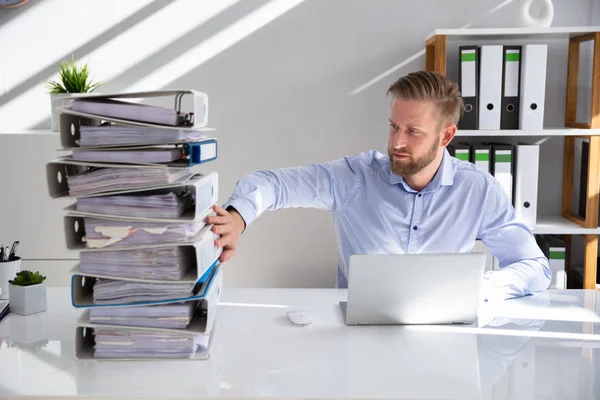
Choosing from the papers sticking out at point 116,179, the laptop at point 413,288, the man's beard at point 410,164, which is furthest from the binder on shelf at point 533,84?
the papers sticking out at point 116,179

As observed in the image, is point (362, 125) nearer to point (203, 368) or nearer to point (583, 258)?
point (583, 258)

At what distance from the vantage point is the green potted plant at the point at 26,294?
163 centimetres

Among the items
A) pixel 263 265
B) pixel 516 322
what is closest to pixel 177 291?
pixel 516 322

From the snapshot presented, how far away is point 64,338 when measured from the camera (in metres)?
1.47

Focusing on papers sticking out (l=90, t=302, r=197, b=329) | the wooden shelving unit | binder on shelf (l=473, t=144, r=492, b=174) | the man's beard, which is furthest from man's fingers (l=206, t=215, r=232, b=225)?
binder on shelf (l=473, t=144, r=492, b=174)

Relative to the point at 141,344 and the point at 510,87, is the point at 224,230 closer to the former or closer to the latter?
the point at 141,344

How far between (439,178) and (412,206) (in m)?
0.13

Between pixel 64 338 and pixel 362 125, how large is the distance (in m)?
2.22

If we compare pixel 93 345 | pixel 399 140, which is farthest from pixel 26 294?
pixel 399 140

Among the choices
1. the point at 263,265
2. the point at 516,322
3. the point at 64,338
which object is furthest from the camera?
the point at 263,265

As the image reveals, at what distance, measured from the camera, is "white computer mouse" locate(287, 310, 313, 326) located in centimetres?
155

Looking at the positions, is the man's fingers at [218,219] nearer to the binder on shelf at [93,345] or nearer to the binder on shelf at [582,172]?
the binder on shelf at [93,345]

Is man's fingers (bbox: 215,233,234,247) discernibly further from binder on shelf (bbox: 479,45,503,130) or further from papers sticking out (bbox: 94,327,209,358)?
binder on shelf (bbox: 479,45,503,130)

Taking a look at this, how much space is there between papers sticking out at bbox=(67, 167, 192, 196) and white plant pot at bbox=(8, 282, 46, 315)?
18.7 inches
